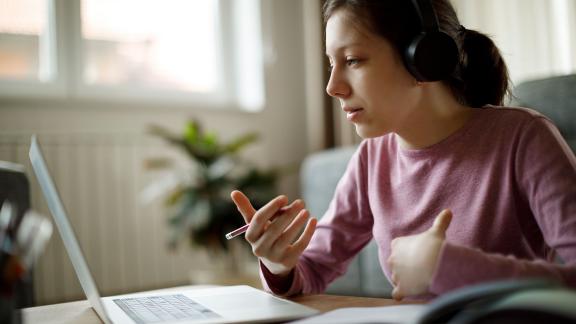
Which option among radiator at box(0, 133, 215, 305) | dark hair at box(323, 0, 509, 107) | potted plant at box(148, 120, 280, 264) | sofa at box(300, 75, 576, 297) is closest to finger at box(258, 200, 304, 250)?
dark hair at box(323, 0, 509, 107)

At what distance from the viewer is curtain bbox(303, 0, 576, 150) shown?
2641 mm

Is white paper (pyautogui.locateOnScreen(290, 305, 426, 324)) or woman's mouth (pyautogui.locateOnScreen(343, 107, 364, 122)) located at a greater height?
woman's mouth (pyautogui.locateOnScreen(343, 107, 364, 122))

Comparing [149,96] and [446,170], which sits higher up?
[149,96]

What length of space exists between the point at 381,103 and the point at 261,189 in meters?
2.00

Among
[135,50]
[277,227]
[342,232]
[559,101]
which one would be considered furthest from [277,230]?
[135,50]

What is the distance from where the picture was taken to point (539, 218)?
779 mm

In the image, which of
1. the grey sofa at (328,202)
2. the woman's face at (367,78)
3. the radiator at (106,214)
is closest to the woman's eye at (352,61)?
the woman's face at (367,78)

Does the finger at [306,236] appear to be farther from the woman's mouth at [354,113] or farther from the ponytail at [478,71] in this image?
the ponytail at [478,71]

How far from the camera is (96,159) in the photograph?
110 inches

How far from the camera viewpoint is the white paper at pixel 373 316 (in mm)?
514

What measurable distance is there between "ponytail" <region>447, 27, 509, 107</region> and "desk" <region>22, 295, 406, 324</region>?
417 millimetres

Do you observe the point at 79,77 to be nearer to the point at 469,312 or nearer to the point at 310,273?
the point at 310,273

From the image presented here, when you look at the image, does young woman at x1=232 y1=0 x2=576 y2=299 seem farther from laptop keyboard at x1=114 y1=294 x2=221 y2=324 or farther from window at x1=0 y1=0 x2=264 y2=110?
window at x1=0 y1=0 x2=264 y2=110

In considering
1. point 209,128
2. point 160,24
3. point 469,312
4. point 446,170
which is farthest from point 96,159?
point 469,312
